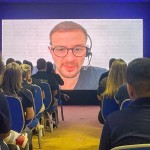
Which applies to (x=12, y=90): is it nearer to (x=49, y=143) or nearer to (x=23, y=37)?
(x=49, y=143)

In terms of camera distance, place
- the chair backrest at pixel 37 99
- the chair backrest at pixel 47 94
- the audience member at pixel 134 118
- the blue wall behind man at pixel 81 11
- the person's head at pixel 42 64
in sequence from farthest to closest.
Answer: the blue wall behind man at pixel 81 11
the person's head at pixel 42 64
the chair backrest at pixel 47 94
the chair backrest at pixel 37 99
the audience member at pixel 134 118

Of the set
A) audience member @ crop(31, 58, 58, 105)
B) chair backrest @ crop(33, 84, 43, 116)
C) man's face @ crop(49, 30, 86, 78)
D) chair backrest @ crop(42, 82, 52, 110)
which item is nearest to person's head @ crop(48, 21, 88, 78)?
man's face @ crop(49, 30, 86, 78)

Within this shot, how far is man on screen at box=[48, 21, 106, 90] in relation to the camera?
32.1ft

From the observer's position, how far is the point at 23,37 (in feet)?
33.0

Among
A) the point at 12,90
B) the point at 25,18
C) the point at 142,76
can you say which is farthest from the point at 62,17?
the point at 142,76

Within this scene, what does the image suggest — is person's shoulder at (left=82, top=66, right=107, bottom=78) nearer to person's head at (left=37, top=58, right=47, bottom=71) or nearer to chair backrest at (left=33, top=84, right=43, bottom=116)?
person's head at (left=37, top=58, right=47, bottom=71)

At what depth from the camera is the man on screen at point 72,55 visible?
9.78m

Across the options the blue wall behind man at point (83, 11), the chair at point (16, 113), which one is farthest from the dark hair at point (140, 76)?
the blue wall behind man at point (83, 11)

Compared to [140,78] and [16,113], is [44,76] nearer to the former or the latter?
[16,113]

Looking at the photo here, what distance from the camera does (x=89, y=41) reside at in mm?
9938

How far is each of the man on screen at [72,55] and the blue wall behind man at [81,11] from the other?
393 millimetres

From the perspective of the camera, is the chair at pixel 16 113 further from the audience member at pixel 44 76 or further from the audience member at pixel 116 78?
the audience member at pixel 44 76

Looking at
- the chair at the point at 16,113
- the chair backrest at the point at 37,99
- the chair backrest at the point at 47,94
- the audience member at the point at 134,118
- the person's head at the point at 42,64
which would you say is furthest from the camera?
the person's head at the point at 42,64

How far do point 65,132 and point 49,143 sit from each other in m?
0.88
